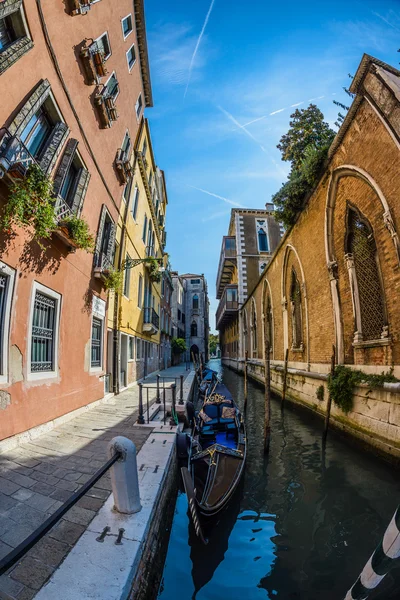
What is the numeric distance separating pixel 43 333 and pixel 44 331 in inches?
1.8

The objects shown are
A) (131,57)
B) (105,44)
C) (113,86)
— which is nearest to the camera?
(105,44)

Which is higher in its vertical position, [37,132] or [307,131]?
[307,131]

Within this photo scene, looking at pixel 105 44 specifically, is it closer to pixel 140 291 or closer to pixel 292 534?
pixel 140 291

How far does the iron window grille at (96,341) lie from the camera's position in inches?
305

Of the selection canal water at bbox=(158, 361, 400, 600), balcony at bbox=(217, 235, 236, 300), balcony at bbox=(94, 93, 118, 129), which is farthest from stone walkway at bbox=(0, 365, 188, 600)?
balcony at bbox=(217, 235, 236, 300)

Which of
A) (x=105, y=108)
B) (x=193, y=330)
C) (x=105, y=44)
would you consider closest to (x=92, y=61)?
(x=105, y=108)

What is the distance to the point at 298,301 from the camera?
37.6ft

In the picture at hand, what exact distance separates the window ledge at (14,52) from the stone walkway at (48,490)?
5.19 meters

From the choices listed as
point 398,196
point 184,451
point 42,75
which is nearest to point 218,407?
point 184,451

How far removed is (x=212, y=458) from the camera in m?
4.32

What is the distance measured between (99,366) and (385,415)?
6769 millimetres

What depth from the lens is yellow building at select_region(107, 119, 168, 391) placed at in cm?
958

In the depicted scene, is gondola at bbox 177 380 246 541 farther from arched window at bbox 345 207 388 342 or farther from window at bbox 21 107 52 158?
window at bbox 21 107 52 158

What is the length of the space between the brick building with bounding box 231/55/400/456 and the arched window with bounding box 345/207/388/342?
Answer: 0.02 m
